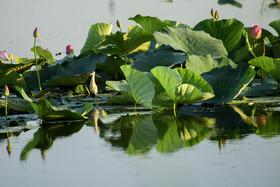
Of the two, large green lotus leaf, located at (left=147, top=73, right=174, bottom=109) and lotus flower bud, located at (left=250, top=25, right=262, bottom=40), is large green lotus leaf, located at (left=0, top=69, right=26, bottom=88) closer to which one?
large green lotus leaf, located at (left=147, top=73, right=174, bottom=109)

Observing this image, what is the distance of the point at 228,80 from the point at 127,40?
75cm

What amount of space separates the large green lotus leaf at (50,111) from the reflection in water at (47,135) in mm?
37

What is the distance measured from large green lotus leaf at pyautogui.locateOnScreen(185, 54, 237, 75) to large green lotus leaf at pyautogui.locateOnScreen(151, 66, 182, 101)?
1.35 ft

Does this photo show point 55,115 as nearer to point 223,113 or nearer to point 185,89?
point 185,89

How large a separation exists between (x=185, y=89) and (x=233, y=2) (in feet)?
18.3

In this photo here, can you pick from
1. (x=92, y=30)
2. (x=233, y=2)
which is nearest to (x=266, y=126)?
(x=92, y=30)

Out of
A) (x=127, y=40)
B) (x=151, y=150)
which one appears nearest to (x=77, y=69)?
(x=127, y=40)

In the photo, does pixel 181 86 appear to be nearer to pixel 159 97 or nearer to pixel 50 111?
pixel 159 97

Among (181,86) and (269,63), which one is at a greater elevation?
(269,63)

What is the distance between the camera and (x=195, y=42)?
291cm

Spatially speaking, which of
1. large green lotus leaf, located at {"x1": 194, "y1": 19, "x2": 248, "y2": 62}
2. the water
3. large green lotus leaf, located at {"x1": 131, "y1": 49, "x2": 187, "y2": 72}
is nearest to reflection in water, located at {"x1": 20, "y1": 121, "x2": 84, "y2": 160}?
the water

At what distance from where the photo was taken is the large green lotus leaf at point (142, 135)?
1777 millimetres

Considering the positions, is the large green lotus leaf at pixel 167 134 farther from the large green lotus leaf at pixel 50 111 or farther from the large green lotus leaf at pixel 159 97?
the large green lotus leaf at pixel 50 111

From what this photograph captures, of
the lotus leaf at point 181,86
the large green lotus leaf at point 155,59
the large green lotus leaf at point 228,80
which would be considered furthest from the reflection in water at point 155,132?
the large green lotus leaf at point 155,59
